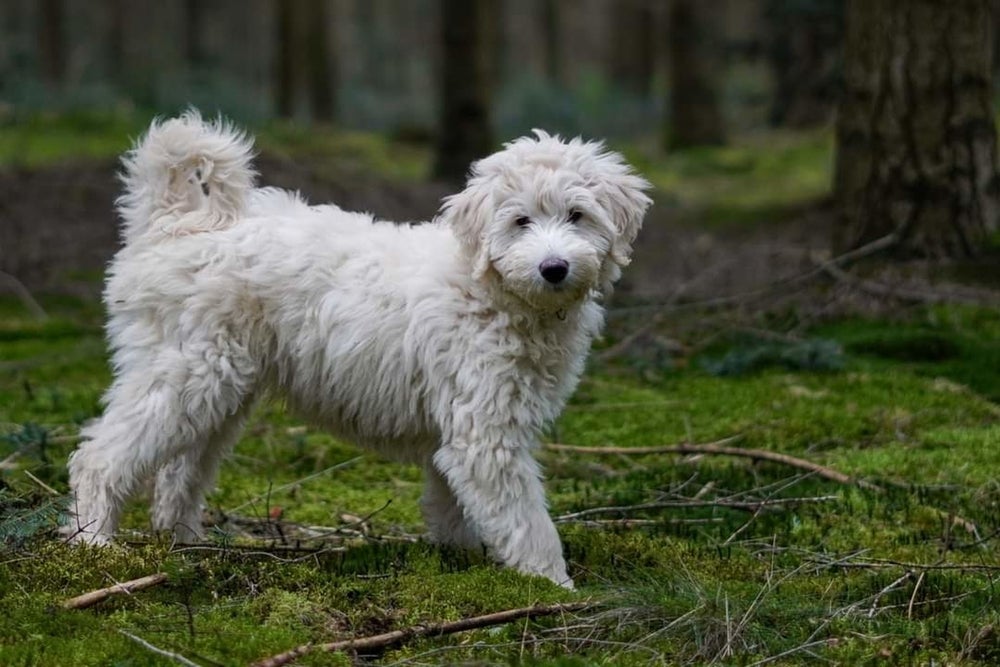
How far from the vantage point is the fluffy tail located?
5.98 m

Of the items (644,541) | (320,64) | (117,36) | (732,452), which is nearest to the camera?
(644,541)

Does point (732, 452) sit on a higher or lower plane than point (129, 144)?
higher

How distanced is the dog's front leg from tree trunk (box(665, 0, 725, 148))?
19895 mm

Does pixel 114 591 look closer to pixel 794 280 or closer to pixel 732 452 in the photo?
pixel 732 452

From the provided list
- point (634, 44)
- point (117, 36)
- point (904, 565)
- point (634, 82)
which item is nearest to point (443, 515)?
point (904, 565)

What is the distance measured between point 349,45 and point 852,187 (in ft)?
166

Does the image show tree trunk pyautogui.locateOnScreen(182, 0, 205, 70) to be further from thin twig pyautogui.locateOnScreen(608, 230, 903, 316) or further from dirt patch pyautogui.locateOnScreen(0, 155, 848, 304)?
thin twig pyautogui.locateOnScreen(608, 230, 903, 316)

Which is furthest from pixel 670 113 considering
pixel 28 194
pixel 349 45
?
pixel 349 45

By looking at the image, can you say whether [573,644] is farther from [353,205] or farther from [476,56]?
[476,56]

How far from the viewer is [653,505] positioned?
248 inches

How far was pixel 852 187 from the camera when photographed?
1023 centimetres

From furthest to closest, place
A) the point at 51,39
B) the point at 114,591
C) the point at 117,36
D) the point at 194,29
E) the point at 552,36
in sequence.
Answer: the point at 552,36, the point at 117,36, the point at 194,29, the point at 51,39, the point at 114,591

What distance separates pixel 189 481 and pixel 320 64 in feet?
73.0

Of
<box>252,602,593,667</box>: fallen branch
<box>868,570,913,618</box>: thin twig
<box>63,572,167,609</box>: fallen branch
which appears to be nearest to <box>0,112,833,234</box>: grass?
<box>868,570,913,618</box>: thin twig
